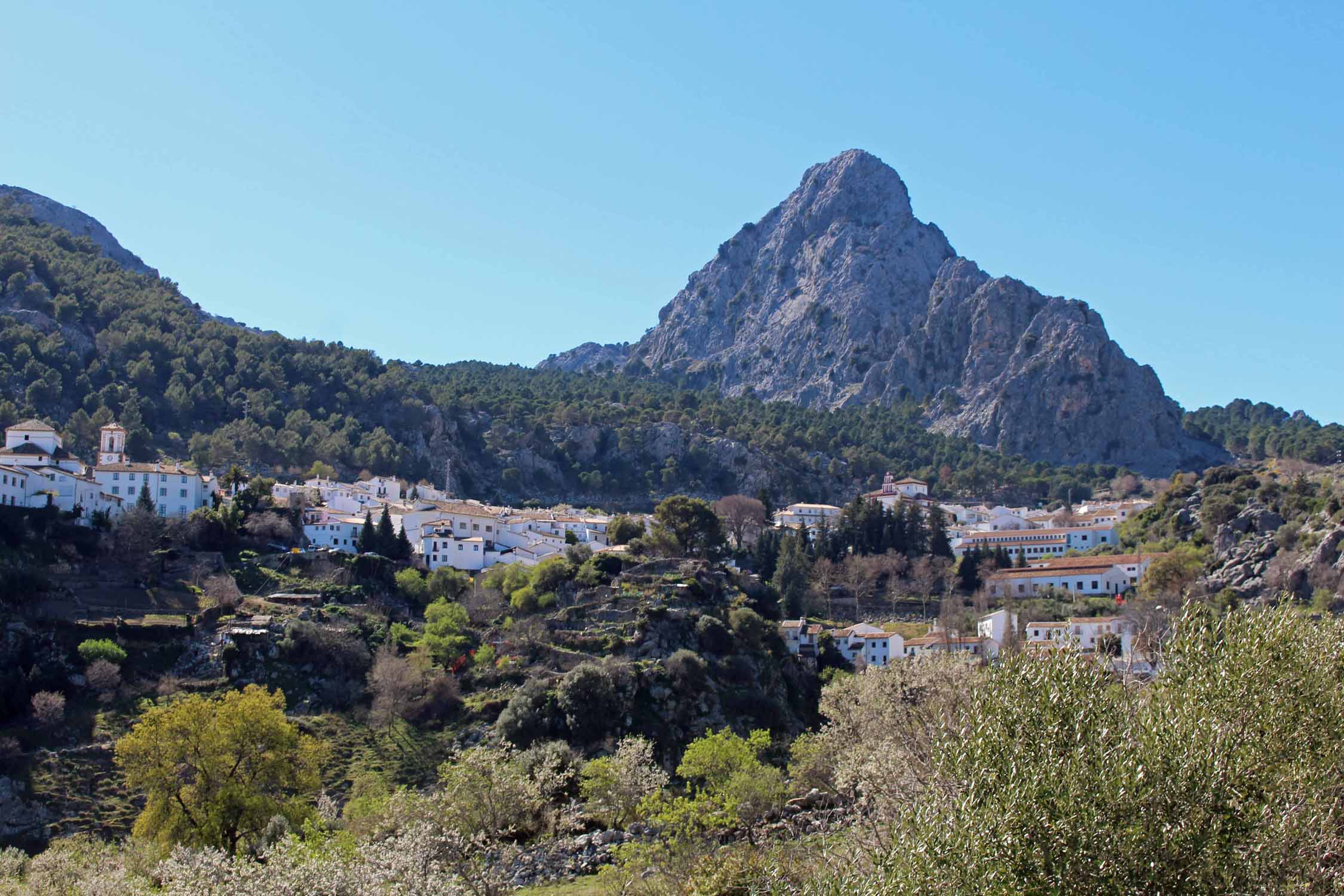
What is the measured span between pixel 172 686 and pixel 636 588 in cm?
2582

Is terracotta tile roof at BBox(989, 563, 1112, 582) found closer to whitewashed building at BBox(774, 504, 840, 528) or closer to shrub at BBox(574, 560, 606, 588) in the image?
whitewashed building at BBox(774, 504, 840, 528)

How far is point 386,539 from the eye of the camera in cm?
7981

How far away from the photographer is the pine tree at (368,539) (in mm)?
78500

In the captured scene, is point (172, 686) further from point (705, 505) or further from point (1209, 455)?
point (1209, 455)

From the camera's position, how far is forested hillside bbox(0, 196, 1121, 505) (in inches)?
4427

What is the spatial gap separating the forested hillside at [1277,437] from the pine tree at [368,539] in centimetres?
10776

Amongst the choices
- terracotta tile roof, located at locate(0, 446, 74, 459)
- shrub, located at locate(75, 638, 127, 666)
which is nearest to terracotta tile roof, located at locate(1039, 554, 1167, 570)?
shrub, located at locate(75, 638, 127, 666)

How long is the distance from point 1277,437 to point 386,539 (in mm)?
127729

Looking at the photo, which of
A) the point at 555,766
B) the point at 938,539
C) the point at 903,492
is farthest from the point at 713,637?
the point at 903,492

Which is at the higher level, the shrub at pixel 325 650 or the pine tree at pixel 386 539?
the pine tree at pixel 386 539

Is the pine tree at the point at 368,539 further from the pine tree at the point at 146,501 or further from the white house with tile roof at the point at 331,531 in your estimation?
the pine tree at the point at 146,501

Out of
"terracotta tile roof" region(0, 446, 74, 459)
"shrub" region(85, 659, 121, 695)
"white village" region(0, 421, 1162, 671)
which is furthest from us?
"terracotta tile roof" region(0, 446, 74, 459)

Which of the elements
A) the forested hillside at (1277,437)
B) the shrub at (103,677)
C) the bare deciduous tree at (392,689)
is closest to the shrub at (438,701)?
the bare deciduous tree at (392,689)

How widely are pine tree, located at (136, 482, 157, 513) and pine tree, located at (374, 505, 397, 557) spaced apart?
13.4 meters
